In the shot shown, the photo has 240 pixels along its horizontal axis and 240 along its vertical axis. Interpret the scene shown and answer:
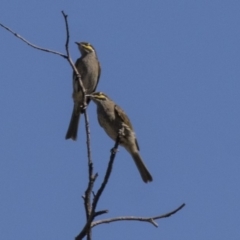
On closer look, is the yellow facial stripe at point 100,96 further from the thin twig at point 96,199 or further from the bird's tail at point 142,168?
the thin twig at point 96,199

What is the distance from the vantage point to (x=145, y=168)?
299 inches

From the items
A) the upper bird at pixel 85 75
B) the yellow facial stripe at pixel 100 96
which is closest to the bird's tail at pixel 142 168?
the yellow facial stripe at pixel 100 96

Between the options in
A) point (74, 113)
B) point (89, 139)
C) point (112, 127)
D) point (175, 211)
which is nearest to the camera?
point (175, 211)

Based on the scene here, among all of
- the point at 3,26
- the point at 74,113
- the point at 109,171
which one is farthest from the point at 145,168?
the point at 109,171

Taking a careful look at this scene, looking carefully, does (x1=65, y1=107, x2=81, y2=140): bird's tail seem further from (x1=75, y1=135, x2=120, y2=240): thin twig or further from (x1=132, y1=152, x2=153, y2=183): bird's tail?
(x1=75, y1=135, x2=120, y2=240): thin twig

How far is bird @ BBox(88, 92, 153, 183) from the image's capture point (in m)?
7.28

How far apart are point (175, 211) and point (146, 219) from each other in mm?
201

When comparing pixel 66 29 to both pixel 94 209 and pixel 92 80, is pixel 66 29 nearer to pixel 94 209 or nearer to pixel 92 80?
pixel 94 209

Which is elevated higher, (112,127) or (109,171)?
(112,127)

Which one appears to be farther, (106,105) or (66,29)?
(106,105)

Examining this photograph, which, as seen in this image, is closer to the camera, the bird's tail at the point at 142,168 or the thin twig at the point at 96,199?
the thin twig at the point at 96,199

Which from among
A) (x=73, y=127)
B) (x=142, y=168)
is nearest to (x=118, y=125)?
(x=142, y=168)

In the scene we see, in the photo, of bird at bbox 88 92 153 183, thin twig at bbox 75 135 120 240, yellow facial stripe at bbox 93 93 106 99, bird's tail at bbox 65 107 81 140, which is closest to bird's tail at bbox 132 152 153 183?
bird at bbox 88 92 153 183

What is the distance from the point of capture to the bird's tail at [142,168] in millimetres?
7480
